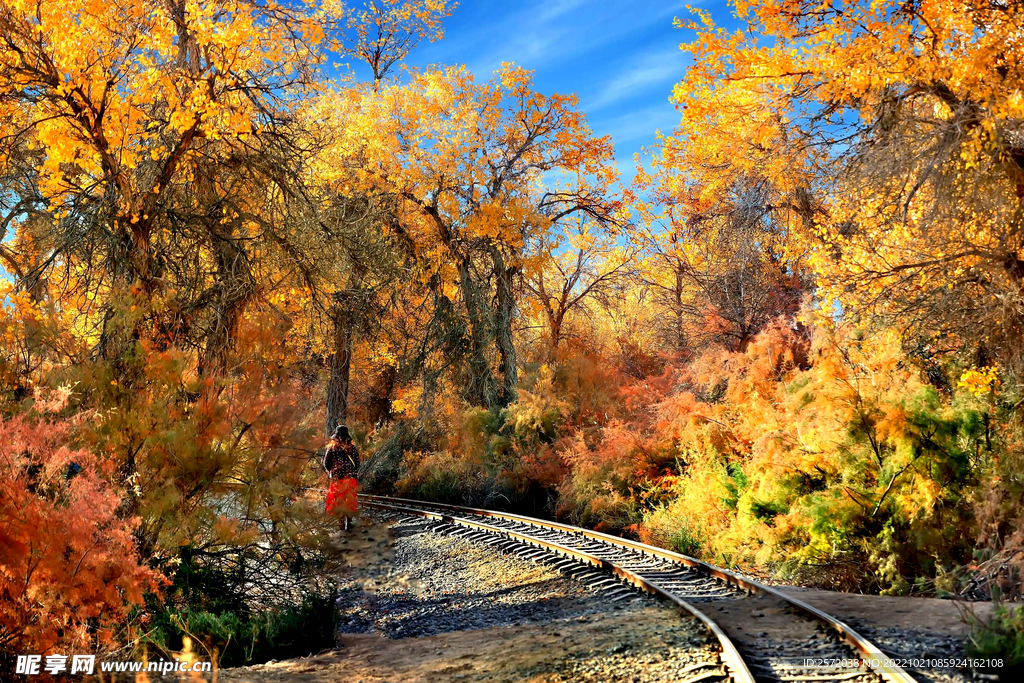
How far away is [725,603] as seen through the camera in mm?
8328

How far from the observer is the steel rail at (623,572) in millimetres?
6047

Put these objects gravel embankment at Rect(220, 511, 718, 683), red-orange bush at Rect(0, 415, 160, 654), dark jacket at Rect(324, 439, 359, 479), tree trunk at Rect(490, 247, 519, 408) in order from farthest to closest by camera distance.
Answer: tree trunk at Rect(490, 247, 519, 408) → dark jacket at Rect(324, 439, 359, 479) → gravel embankment at Rect(220, 511, 718, 683) → red-orange bush at Rect(0, 415, 160, 654)

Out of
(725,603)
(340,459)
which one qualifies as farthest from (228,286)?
(725,603)

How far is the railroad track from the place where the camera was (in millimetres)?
6000

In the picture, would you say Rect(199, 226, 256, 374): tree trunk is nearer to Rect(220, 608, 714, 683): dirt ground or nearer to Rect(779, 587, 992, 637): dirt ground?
Rect(220, 608, 714, 683): dirt ground

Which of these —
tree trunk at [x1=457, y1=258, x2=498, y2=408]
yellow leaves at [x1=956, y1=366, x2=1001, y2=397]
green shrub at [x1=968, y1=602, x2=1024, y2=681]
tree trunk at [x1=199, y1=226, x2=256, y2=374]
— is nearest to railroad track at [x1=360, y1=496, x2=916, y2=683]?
green shrub at [x1=968, y1=602, x2=1024, y2=681]

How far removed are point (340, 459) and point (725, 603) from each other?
6752 millimetres

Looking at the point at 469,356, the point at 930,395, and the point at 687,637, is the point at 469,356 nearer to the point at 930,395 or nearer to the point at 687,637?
the point at 930,395

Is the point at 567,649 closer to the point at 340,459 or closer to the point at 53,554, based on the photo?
the point at 53,554

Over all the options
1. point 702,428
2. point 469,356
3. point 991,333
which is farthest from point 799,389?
point 469,356

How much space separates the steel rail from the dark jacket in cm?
254

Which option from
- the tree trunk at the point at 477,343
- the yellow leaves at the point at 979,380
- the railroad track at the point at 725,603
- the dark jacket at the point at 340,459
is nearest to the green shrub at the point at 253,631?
the railroad track at the point at 725,603

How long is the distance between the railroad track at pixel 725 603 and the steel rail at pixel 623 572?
1 centimetres

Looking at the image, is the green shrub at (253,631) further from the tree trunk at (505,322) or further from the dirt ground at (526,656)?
the tree trunk at (505,322)
